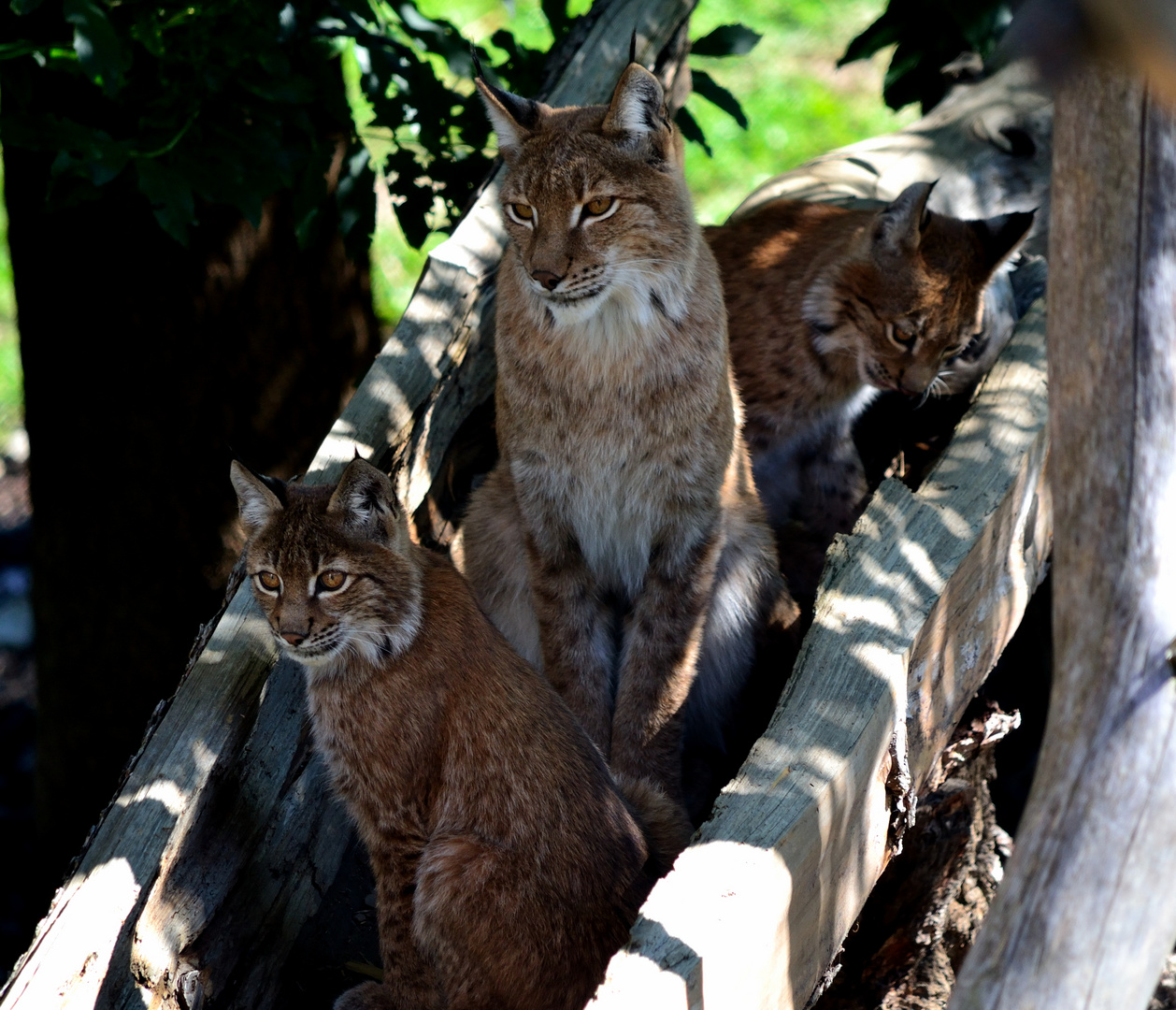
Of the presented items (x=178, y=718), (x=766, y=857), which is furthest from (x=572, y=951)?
(x=178, y=718)

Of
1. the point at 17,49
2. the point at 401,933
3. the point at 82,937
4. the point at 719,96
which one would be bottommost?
the point at 401,933

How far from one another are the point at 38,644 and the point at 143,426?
1.28m

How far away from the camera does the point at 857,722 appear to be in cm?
318

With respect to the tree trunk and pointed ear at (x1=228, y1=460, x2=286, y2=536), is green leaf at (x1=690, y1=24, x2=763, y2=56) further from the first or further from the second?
pointed ear at (x1=228, y1=460, x2=286, y2=536)

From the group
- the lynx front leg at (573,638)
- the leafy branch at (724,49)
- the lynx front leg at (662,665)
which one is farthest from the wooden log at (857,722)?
the leafy branch at (724,49)

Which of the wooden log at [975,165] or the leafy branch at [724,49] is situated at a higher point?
the leafy branch at [724,49]

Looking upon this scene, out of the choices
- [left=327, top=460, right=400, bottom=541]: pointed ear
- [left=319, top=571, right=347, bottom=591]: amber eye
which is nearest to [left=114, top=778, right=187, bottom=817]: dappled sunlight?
[left=319, top=571, right=347, bottom=591]: amber eye

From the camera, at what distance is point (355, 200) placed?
4.53 metres

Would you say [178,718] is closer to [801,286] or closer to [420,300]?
[420,300]

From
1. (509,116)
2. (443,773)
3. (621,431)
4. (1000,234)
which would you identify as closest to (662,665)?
(621,431)

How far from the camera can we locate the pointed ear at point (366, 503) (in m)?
3.27

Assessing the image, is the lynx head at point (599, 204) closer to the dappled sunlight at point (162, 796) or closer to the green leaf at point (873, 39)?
the dappled sunlight at point (162, 796)

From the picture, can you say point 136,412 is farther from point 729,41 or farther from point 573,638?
point 729,41

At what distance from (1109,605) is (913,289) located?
7.63 feet
